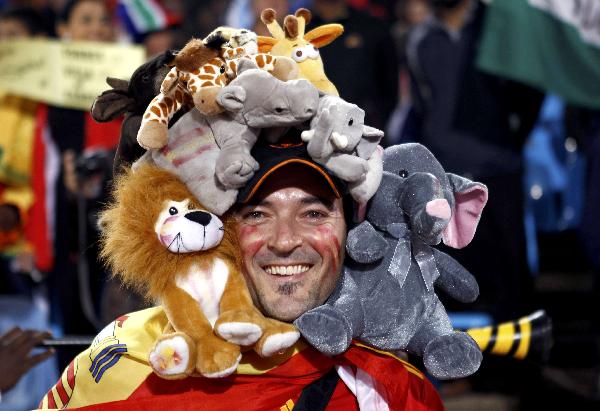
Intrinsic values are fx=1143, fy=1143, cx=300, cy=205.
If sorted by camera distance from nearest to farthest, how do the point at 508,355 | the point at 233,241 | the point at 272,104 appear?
the point at 272,104 → the point at 233,241 → the point at 508,355

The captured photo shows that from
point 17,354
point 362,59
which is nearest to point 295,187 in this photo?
point 17,354

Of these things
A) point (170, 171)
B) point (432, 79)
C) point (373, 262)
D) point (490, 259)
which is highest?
point (170, 171)

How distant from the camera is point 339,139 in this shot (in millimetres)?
3057

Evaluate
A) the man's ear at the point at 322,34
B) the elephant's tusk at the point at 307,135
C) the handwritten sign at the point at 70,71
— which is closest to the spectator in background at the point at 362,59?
the handwritten sign at the point at 70,71

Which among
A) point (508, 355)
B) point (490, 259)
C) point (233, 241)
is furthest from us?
point (490, 259)

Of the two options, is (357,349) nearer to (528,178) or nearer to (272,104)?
(272,104)

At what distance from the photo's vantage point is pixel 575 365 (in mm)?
7031

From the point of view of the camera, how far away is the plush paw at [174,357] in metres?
3.02

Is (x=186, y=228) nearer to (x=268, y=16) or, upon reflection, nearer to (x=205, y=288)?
(x=205, y=288)

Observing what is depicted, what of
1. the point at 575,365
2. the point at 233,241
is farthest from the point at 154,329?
the point at 575,365

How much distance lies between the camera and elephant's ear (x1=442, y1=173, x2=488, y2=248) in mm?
3324

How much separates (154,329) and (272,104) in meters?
0.82

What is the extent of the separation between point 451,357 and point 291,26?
1.05 meters

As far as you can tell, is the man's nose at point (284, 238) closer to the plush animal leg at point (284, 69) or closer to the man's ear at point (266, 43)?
the plush animal leg at point (284, 69)
